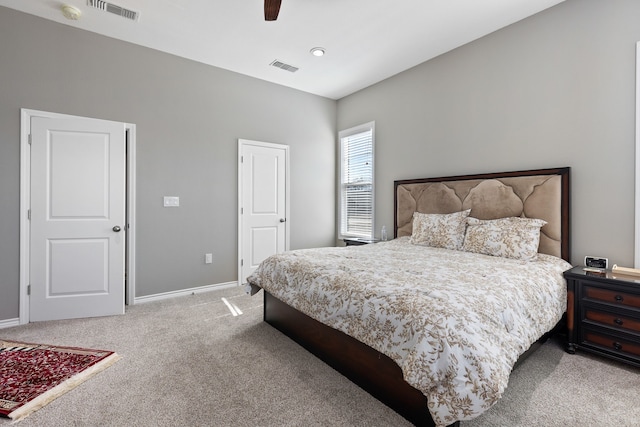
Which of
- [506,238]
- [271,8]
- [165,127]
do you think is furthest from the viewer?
[165,127]

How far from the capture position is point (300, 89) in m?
4.90

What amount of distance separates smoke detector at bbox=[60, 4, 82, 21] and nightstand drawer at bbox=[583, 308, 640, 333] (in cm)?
515

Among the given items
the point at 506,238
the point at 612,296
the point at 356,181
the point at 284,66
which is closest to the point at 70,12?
the point at 284,66

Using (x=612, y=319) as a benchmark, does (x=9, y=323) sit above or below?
below

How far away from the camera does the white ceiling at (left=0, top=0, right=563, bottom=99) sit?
2.82 meters

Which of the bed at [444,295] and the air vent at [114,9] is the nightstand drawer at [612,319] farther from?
the air vent at [114,9]

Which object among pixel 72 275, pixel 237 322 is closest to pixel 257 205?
pixel 237 322

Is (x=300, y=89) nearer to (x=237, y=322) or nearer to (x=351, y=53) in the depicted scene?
(x=351, y=53)

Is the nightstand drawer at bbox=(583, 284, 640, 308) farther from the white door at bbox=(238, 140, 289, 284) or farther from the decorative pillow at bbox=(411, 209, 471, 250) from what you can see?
the white door at bbox=(238, 140, 289, 284)

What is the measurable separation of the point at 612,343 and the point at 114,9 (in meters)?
5.06

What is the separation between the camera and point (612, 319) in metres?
2.19

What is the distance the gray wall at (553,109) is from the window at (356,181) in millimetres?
898

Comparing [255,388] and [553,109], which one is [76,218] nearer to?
[255,388]

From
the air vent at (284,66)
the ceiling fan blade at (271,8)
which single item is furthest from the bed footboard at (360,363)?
the air vent at (284,66)
